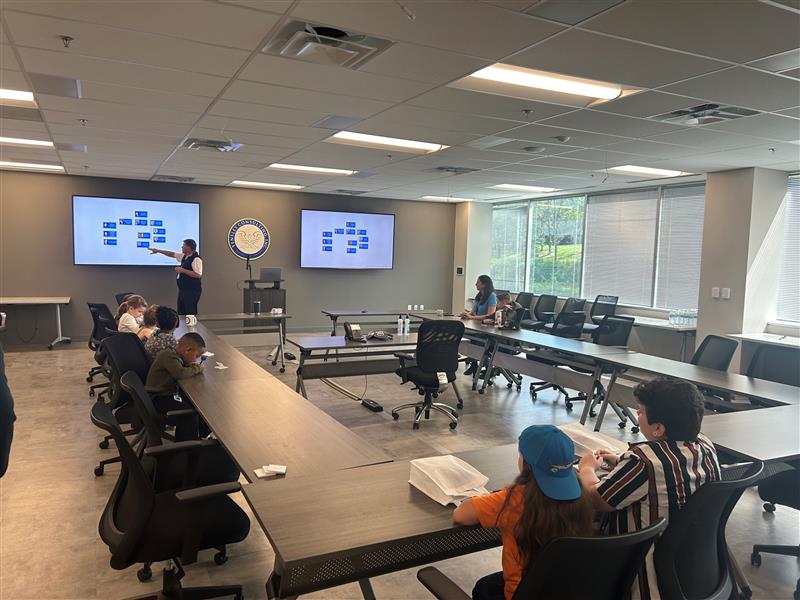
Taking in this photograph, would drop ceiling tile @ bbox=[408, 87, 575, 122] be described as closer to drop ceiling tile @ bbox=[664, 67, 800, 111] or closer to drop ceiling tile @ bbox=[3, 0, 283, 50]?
drop ceiling tile @ bbox=[664, 67, 800, 111]

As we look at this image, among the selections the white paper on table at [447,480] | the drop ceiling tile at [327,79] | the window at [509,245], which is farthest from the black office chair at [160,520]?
the window at [509,245]

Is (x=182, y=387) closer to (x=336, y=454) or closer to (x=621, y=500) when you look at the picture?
(x=336, y=454)

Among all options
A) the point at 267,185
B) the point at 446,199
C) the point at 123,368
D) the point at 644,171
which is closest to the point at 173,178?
the point at 267,185

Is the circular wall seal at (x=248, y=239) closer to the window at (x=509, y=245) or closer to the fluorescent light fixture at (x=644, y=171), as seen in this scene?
the window at (x=509, y=245)

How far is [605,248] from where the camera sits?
32.9 feet

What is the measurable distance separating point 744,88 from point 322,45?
8.94ft

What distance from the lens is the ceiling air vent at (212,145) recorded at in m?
5.99

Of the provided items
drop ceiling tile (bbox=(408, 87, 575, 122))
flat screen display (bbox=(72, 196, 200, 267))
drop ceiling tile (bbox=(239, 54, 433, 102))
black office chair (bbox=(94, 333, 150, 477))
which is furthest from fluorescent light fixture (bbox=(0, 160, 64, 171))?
drop ceiling tile (bbox=(408, 87, 575, 122))

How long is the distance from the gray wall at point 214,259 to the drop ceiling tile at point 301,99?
6.34 m

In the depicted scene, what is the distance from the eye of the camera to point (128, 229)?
377 inches

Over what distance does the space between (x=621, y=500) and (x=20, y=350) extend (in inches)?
373

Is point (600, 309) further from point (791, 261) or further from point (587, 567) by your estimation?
point (587, 567)

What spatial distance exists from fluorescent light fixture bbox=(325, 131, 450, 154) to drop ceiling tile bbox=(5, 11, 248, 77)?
2180 mm

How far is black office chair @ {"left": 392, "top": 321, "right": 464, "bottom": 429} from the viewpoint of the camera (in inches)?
209
